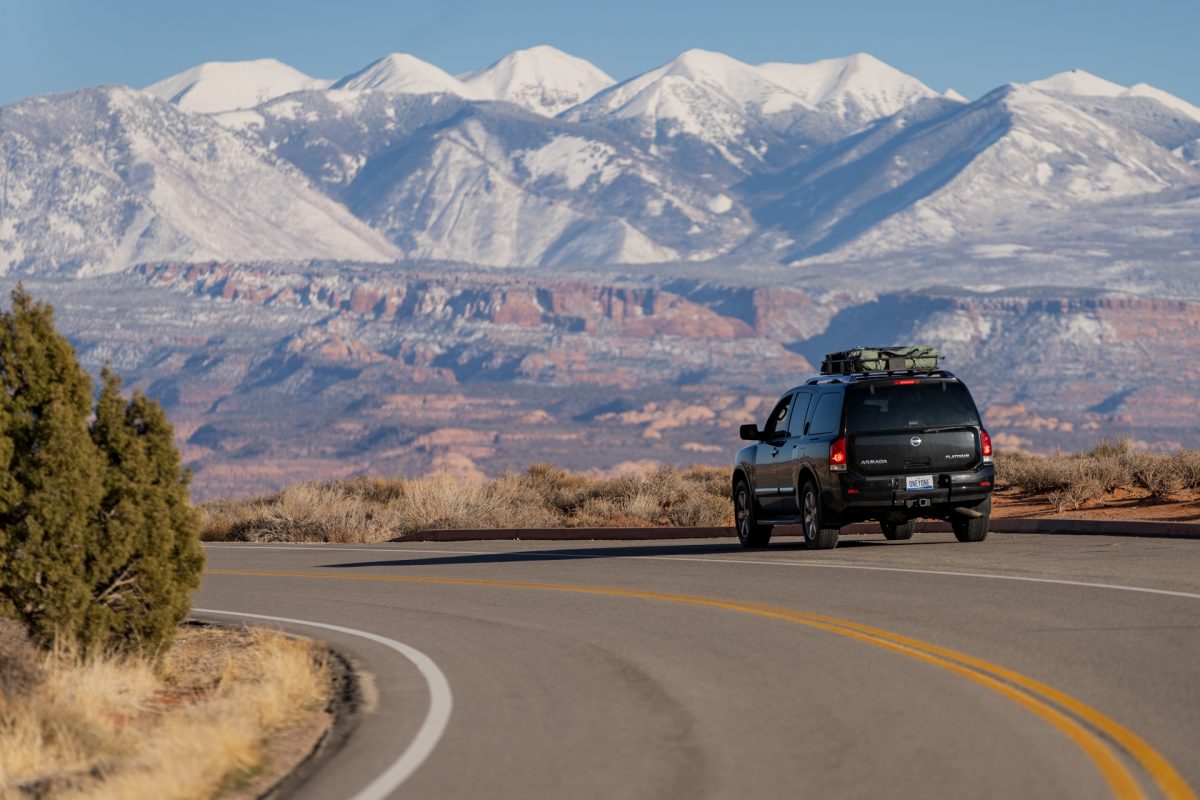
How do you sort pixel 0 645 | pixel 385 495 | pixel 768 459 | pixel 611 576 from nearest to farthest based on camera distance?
pixel 0 645
pixel 611 576
pixel 768 459
pixel 385 495

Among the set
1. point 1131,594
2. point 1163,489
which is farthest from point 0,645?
point 1163,489

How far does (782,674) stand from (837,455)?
7.98 meters

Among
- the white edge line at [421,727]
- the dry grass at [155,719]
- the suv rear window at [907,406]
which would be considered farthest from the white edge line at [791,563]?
the dry grass at [155,719]

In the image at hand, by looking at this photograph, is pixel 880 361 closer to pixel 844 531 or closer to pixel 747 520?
pixel 844 531

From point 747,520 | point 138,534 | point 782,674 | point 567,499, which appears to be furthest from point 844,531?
point 138,534

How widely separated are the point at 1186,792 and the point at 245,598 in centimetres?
1197

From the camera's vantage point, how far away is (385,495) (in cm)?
3247

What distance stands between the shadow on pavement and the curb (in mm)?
1521

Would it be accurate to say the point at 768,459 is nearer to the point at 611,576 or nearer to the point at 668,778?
the point at 611,576

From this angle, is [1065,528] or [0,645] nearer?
[0,645]

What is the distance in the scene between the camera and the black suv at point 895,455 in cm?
1895

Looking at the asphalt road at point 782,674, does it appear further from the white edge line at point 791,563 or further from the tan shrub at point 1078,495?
the tan shrub at point 1078,495

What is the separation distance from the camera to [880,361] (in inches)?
914

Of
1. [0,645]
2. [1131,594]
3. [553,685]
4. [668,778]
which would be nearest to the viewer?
[668,778]
